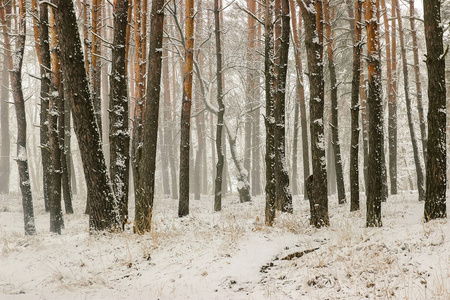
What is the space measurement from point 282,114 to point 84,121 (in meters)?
5.12

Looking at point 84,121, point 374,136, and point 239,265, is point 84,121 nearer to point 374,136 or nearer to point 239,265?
point 239,265

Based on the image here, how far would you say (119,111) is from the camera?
7.91 meters

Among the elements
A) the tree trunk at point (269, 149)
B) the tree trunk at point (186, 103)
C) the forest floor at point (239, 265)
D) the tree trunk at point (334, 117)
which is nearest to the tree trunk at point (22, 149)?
the forest floor at point (239, 265)

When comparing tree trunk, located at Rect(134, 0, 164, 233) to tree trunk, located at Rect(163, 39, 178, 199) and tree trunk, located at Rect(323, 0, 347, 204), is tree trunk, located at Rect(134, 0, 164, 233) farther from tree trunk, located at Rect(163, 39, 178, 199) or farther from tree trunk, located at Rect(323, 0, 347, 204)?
tree trunk, located at Rect(163, 39, 178, 199)

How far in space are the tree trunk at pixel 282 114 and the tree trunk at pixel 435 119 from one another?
11.0 ft

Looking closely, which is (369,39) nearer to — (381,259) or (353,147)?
(353,147)

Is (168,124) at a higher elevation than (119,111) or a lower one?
higher

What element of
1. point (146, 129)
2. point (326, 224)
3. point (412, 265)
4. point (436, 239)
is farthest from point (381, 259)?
point (146, 129)

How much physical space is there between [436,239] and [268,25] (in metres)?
7.01

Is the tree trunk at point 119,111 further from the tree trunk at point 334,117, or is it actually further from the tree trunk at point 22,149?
the tree trunk at point 334,117

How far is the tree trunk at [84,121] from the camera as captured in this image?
254 inches

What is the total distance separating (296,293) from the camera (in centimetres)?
429

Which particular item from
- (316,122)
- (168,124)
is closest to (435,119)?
(316,122)

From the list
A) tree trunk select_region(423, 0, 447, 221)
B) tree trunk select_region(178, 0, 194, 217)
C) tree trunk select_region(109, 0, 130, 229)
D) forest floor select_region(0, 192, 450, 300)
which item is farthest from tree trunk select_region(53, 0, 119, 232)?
tree trunk select_region(423, 0, 447, 221)
